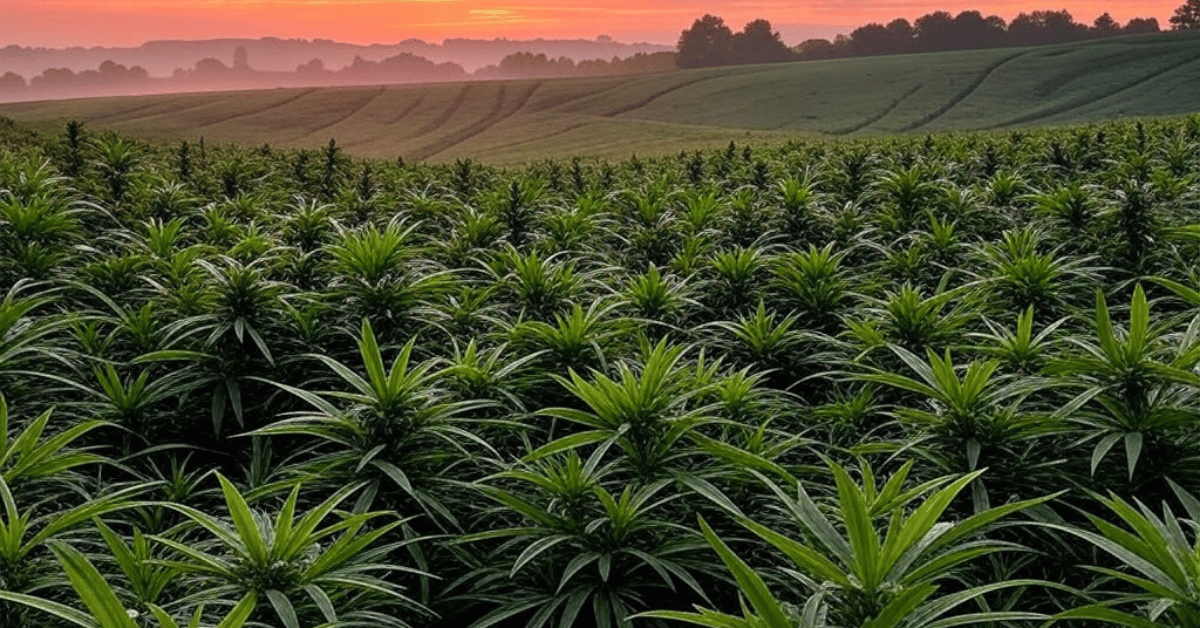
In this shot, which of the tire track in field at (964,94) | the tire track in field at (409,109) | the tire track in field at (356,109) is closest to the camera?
the tire track in field at (964,94)

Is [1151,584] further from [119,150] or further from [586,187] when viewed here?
[119,150]

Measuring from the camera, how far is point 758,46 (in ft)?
353

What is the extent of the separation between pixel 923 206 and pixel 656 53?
12449cm

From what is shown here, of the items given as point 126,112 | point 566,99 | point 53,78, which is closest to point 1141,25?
point 566,99

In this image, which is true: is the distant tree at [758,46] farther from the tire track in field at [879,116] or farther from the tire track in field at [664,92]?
the tire track in field at [879,116]

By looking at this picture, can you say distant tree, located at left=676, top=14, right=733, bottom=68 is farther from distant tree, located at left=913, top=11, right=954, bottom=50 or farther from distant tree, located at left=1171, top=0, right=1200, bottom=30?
distant tree, located at left=1171, top=0, right=1200, bottom=30

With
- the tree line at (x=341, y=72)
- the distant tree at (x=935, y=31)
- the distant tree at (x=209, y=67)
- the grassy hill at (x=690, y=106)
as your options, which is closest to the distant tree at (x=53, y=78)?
the tree line at (x=341, y=72)

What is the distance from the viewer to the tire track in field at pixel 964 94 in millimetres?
44062

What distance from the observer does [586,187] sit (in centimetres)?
738

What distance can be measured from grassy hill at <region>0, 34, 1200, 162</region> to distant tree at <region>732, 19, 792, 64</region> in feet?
114

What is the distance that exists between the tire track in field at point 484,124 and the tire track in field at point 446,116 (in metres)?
2.49

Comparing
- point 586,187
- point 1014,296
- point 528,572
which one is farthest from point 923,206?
point 528,572

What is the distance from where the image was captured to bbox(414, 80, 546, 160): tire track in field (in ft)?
156

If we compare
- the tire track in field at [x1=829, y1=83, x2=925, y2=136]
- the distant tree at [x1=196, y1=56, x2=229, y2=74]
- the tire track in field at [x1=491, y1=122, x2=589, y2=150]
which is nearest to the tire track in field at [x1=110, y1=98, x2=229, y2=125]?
the tire track in field at [x1=491, y1=122, x2=589, y2=150]
